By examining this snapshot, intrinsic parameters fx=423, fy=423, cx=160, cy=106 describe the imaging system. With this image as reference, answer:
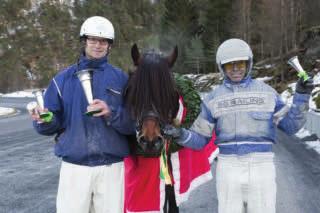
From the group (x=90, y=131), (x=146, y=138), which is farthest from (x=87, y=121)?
(x=146, y=138)

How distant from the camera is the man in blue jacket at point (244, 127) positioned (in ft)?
8.07

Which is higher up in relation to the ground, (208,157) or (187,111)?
(187,111)

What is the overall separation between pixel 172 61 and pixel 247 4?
1484 inches

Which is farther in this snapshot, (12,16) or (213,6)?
(213,6)

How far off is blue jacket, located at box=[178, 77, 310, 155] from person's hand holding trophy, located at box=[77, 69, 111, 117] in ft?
1.66

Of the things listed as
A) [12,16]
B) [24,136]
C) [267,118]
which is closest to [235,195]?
[267,118]

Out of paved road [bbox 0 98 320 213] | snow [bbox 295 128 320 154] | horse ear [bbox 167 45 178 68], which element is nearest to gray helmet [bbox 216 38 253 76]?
horse ear [bbox 167 45 178 68]

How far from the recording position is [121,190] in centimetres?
249

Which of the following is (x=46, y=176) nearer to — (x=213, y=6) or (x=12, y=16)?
(x=12, y=16)

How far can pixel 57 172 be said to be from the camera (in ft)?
23.1

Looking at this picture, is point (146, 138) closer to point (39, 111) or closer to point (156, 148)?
point (156, 148)

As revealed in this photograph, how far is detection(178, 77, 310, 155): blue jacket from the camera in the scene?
2480mm

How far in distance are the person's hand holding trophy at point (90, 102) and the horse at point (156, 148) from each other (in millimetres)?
169

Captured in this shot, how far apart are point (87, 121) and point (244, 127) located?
0.91 metres
